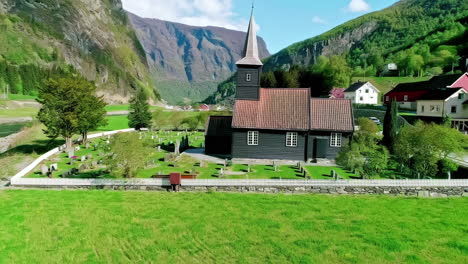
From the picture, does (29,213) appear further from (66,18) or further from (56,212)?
(66,18)

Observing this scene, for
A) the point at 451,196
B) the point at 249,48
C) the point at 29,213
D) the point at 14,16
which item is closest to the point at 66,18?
the point at 14,16

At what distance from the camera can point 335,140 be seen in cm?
3234

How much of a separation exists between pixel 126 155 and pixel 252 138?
1427cm

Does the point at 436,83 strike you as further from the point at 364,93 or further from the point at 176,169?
the point at 176,169

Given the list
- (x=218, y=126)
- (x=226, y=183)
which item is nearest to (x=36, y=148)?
(x=218, y=126)

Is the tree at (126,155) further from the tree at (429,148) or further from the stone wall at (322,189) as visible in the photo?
the tree at (429,148)

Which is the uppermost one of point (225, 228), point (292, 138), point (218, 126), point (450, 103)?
point (450, 103)

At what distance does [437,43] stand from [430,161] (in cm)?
12353

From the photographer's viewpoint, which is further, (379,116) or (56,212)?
(379,116)

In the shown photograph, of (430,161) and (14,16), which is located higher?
(14,16)

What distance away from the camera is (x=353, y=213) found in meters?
18.5

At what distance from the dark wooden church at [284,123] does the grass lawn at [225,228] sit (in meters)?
11.1

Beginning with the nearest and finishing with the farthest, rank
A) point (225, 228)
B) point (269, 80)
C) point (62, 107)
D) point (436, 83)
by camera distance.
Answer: point (225, 228), point (62, 107), point (436, 83), point (269, 80)

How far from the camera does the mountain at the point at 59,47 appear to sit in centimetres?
12888
